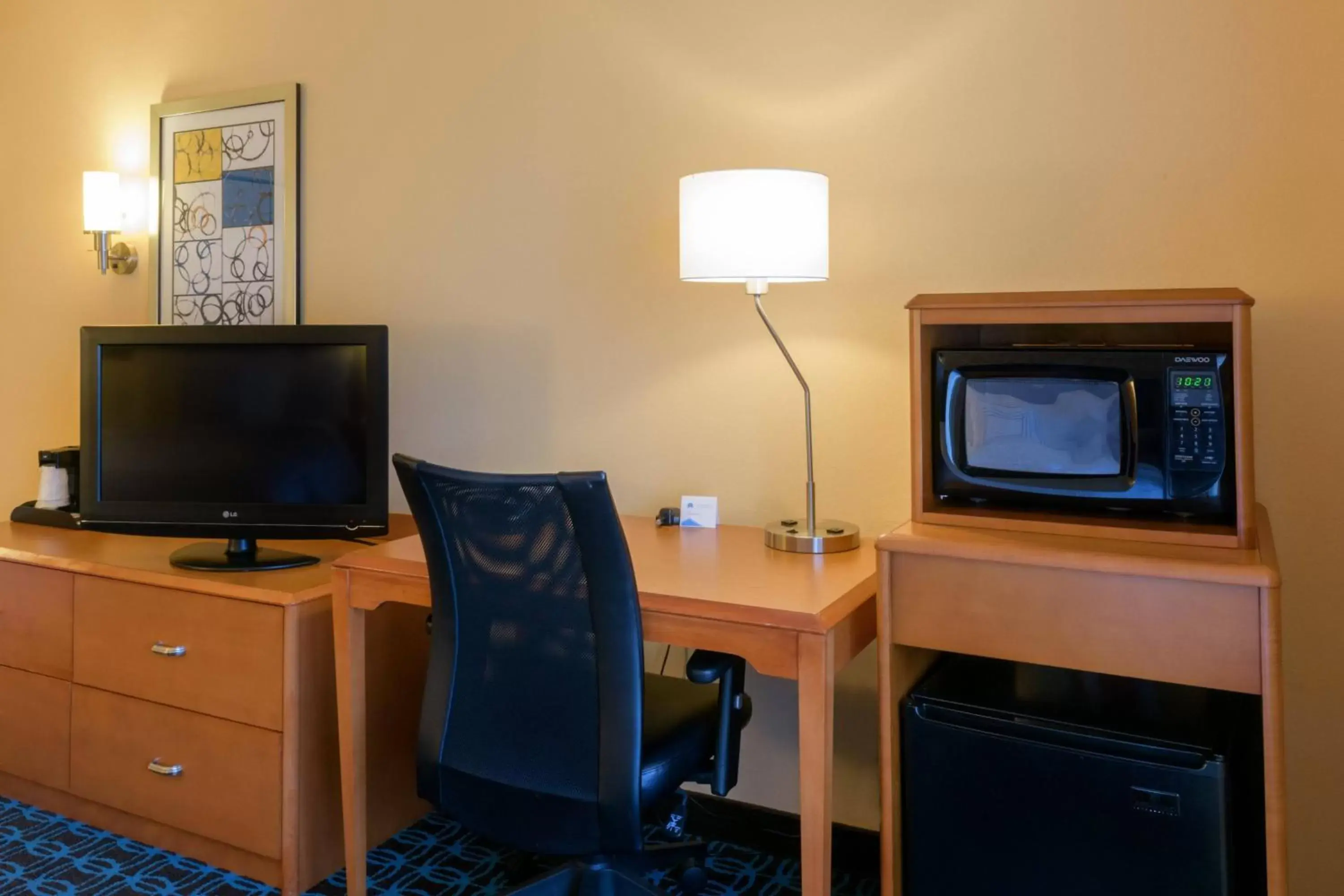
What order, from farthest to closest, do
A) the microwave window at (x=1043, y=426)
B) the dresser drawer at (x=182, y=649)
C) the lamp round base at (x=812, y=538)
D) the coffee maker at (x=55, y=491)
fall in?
the coffee maker at (x=55, y=491) → the dresser drawer at (x=182, y=649) → the lamp round base at (x=812, y=538) → the microwave window at (x=1043, y=426)

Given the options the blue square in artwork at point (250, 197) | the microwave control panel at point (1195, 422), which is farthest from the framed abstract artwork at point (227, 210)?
the microwave control panel at point (1195, 422)

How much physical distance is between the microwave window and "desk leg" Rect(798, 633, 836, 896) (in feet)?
1.54

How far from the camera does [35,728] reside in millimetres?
2666

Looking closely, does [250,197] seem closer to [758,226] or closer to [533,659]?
[758,226]

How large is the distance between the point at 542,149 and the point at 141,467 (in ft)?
4.26

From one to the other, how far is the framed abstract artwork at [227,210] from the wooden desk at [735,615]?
1.30 m

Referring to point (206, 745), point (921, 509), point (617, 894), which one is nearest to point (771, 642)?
point (921, 509)

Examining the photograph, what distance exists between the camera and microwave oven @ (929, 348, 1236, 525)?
173cm

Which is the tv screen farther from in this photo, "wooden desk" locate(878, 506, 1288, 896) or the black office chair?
"wooden desk" locate(878, 506, 1288, 896)

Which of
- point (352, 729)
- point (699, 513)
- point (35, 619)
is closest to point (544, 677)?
point (352, 729)

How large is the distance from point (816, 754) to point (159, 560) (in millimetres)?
1774

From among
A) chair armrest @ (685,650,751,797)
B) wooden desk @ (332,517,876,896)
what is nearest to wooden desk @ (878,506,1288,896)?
wooden desk @ (332,517,876,896)

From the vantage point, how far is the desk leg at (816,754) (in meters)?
1.70

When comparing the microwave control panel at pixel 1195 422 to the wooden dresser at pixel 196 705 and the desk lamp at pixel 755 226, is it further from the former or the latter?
→ the wooden dresser at pixel 196 705
